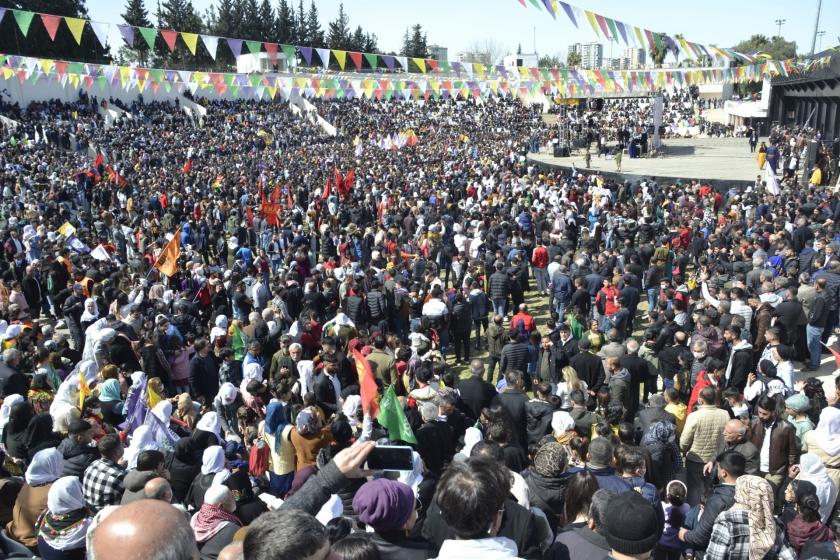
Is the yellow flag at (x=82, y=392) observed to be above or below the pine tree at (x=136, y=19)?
below

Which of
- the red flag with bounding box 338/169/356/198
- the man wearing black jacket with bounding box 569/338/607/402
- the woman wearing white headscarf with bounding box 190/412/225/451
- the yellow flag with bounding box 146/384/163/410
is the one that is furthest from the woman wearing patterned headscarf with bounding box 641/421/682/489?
the red flag with bounding box 338/169/356/198

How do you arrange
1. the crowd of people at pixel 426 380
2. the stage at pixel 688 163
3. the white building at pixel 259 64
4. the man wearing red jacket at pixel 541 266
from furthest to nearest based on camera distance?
1. the white building at pixel 259 64
2. the stage at pixel 688 163
3. the man wearing red jacket at pixel 541 266
4. the crowd of people at pixel 426 380

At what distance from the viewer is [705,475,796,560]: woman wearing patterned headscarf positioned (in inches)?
141

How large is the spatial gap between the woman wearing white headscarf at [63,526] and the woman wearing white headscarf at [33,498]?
15.2 inches

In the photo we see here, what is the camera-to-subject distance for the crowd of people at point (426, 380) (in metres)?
3.12

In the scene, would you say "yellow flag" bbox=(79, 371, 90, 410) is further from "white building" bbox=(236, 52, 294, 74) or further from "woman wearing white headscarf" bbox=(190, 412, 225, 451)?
"white building" bbox=(236, 52, 294, 74)

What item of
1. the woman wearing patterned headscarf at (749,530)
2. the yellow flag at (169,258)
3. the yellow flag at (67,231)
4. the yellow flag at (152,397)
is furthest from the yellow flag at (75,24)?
the woman wearing patterned headscarf at (749,530)

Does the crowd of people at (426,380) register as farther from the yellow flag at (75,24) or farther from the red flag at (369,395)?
the yellow flag at (75,24)

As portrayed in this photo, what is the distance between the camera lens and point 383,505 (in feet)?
9.24

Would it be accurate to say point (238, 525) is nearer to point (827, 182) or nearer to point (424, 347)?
point (424, 347)

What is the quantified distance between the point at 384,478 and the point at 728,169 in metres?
26.3

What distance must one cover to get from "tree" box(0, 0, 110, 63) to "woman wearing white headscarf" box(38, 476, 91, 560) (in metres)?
51.1

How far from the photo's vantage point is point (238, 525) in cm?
380

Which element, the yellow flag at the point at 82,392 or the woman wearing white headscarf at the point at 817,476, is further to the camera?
the yellow flag at the point at 82,392
